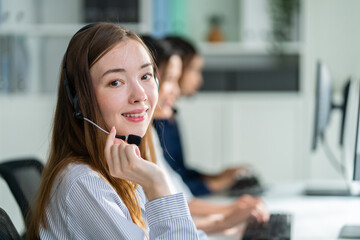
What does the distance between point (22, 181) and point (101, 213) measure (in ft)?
1.65

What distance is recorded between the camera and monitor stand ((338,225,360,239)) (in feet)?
5.09

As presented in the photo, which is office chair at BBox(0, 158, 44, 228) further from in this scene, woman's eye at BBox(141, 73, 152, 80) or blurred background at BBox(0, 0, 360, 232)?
blurred background at BBox(0, 0, 360, 232)

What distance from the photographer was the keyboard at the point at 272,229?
154 cm

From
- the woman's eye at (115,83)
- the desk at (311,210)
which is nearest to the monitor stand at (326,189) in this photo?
the desk at (311,210)

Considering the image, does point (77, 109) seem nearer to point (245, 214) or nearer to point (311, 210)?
point (245, 214)

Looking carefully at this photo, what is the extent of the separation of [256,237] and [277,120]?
2.64m

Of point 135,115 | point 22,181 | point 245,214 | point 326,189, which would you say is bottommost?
point 326,189

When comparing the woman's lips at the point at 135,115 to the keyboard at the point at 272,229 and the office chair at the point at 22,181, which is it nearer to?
the office chair at the point at 22,181

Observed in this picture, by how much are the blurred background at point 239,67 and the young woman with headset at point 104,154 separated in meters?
2.52

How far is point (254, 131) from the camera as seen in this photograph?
4.15m

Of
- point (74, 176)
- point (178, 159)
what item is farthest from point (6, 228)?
point (178, 159)

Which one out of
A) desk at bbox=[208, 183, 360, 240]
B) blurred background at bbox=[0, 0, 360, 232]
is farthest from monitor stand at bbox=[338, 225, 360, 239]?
blurred background at bbox=[0, 0, 360, 232]

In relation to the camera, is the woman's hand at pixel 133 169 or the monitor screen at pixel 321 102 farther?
the monitor screen at pixel 321 102

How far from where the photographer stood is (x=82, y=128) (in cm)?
125
